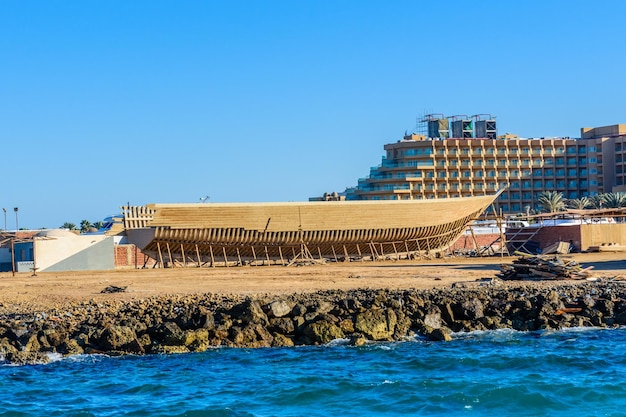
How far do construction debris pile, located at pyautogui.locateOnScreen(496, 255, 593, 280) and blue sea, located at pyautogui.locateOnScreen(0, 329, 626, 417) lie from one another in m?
8.68

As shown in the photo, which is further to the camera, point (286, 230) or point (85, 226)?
point (85, 226)

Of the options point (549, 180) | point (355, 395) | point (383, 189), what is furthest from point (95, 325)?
point (549, 180)

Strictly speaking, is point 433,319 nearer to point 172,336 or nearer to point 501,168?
point 172,336

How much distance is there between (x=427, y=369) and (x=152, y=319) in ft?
24.2

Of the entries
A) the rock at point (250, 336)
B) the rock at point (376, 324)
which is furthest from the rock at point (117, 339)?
the rock at point (376, 324)

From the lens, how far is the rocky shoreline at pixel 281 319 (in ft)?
74.5

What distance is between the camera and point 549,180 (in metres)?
110

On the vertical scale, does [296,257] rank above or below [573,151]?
below

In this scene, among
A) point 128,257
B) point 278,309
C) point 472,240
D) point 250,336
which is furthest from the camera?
point 472,240

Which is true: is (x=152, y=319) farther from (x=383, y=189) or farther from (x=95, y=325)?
(x=383, y=189)

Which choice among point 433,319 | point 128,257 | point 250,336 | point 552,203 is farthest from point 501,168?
point 250,336

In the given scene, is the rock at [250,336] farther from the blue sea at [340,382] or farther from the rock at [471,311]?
the rock at [471,311]

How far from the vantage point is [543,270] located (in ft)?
108

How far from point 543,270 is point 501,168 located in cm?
7592
